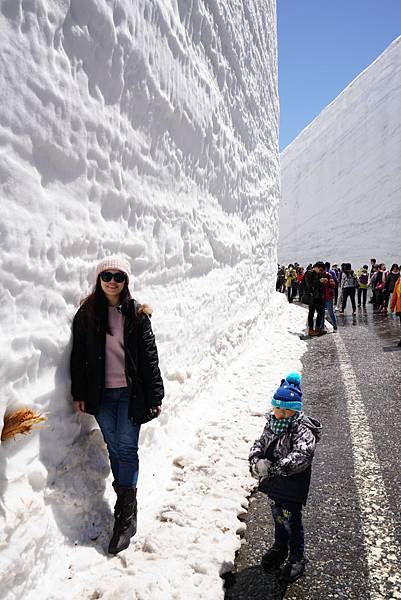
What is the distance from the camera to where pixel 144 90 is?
3342 mm

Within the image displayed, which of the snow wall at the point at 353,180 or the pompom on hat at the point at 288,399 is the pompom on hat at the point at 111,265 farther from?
the snow wall at the point at 353,180

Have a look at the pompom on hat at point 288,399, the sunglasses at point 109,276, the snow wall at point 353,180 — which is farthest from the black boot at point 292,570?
the snow wall at point 353,180

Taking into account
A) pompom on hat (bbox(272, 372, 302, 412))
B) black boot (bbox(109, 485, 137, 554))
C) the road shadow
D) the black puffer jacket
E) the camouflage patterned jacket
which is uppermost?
the black puffer jacket

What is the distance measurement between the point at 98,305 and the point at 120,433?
2.42ft

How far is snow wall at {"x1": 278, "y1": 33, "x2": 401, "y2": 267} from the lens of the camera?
28688mm

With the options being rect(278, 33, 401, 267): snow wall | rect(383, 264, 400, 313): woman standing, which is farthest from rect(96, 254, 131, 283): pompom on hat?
rect(278, 33, 401, 267): snow wall

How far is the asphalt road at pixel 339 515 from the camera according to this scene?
7.03 feet

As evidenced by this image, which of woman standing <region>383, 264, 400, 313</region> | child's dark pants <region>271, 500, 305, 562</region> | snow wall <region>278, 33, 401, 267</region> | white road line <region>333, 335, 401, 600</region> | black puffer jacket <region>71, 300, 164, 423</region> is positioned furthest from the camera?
snow wall <region>278, 33, 401, 267</region>

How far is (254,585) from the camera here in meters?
2.18

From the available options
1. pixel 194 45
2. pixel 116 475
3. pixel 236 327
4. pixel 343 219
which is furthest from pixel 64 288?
pixel 343 219

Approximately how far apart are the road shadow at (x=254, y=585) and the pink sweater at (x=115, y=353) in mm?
1140

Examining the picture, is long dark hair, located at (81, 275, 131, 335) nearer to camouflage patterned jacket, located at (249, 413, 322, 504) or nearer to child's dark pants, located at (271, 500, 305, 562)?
camouflage patterned jacket, located at (249, 413, 322, 504)

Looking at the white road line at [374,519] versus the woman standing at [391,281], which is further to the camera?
the woman standing at [391,281]

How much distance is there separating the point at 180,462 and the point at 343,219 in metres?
30.3
